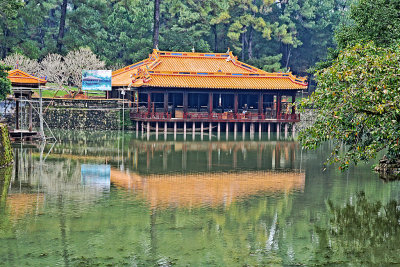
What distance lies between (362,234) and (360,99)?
13.5 ft

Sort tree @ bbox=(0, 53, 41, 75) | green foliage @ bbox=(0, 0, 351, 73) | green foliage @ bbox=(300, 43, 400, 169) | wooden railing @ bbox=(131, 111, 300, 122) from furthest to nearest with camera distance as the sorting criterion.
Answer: green foliage @ bbox=(0, 0, 351, 73)
tree @ bbox=(0, 53, 41, 75)
wooden railing @ bbox=(131, 111, 300, 122)
green foliage @ bbox=(300, 43, 400, 169)

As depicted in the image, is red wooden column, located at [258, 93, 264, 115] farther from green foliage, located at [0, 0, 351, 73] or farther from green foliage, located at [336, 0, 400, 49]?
green foliage, located at [336, 0, 400, 49]

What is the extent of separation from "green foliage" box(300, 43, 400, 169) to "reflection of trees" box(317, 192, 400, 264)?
1.92 meters

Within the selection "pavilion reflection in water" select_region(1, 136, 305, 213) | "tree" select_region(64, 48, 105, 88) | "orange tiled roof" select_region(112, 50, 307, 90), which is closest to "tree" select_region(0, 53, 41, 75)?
"tree" select_region(64, 48, 105, 88)

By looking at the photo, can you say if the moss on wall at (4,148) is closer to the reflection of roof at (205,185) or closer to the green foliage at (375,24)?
Answer: the reflection of roof at (205,185)

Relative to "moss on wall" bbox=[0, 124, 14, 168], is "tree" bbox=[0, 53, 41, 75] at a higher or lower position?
higher

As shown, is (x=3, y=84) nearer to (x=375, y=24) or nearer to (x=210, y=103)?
(x=375, y=24)

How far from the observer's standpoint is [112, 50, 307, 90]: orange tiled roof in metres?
57.7

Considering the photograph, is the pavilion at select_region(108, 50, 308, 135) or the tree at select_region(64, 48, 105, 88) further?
the tree at select_region(64, 48, 105, 88)

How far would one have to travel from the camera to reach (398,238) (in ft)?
58.4

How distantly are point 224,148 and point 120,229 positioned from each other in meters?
25.2

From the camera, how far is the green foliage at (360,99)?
18.8m

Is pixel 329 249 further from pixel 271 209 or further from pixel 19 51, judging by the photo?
pixel 19 51

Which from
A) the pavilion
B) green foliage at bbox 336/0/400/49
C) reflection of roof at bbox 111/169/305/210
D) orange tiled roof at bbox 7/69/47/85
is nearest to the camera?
reflection of roof at bbox 111/169/305/210
